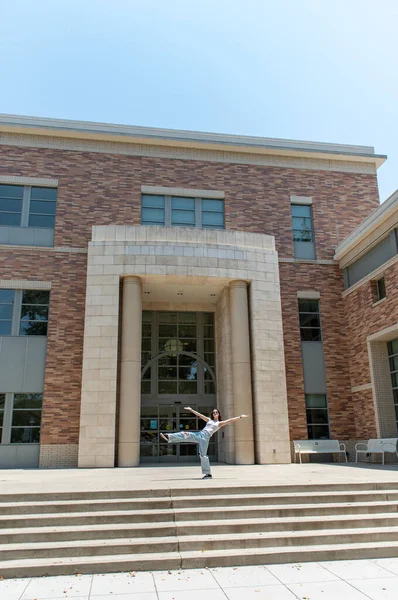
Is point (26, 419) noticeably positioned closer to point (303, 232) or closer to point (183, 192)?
point (183, 192)

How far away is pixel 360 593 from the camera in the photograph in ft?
19.0

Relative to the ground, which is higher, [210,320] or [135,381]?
[210,320]

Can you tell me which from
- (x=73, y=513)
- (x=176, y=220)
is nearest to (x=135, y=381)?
(x=176, y=220)

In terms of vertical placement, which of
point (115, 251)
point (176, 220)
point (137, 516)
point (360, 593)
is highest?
point (176, 220)

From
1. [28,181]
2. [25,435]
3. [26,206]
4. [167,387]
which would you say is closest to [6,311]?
[26,206]

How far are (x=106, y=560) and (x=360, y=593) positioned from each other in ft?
10.9

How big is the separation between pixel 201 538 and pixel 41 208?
15885mm

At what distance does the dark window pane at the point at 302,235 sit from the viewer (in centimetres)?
2156

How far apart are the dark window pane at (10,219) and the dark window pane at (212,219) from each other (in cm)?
758

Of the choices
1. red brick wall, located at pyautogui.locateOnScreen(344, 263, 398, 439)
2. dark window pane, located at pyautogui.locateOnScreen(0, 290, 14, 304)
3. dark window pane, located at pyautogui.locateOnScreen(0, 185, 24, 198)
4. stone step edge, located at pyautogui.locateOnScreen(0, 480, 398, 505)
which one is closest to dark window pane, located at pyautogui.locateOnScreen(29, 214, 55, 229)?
dark window pane, located at pyautogui.locateOnScreen(0, 185, 24, 198)

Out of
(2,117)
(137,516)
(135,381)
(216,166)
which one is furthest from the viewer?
(216,166)

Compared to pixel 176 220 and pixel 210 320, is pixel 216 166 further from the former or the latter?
pixel 210 320

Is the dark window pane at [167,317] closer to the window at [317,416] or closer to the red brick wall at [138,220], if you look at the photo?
the red brick wall at [138,220]

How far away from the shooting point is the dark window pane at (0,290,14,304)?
18578mm
